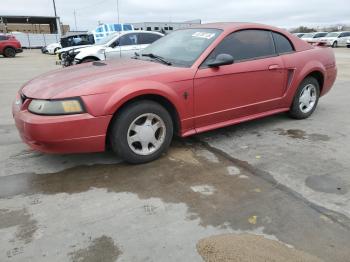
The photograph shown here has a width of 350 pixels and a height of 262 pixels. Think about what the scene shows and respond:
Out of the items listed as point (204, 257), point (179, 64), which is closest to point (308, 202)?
point (204, 257)

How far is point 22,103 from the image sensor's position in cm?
347

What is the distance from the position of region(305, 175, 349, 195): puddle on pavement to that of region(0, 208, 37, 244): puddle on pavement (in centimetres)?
242

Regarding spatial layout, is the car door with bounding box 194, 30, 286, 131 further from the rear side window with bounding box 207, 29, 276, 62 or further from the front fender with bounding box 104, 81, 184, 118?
the front fender with bounding box 104, 81, 184, 118

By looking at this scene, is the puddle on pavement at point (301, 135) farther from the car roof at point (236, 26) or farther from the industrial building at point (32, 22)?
the industrial building at point (32, 22)

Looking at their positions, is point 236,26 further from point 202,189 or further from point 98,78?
point 202,189

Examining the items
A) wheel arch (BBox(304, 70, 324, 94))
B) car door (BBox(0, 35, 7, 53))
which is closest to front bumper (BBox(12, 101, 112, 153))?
wheel arch (BBox(304, 70, 324, 94))

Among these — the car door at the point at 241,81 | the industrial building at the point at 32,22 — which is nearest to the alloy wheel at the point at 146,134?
the car door at the point at 241,81

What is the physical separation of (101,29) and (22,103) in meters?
13.9

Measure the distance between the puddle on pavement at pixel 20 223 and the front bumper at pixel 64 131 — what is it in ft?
2.25

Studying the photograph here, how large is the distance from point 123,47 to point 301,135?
7896 millimetres

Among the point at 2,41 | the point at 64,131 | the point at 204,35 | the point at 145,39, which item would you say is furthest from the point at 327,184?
the point at 2,41

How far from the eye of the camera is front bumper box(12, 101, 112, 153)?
3.09m

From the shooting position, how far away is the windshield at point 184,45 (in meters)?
3.96

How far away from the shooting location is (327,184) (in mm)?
3164
